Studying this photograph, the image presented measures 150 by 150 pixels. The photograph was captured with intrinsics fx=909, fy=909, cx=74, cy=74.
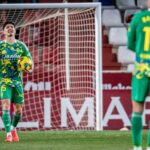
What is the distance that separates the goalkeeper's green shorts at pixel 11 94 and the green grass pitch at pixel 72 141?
57 centimetres

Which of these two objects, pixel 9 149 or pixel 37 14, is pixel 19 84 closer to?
pixel 9 149

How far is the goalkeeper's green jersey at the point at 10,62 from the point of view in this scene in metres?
12.5

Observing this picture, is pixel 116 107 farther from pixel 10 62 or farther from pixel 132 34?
pixel 132 34

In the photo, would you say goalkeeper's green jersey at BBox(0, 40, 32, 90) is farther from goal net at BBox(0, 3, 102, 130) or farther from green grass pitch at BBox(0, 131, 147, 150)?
goal net at BBox(0, 3, 102, 130)

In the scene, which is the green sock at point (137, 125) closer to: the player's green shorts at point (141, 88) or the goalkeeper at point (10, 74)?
the player's green shorts at point (141, 88)

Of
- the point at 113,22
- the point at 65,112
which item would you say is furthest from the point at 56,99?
the point at 113,22

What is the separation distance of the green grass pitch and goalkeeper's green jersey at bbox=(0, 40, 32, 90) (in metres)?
0.82

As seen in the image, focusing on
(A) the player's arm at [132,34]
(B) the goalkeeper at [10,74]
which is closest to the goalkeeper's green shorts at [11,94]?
(B) the goalkeeper at [10,74]

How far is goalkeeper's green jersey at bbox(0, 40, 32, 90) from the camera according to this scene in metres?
12.5

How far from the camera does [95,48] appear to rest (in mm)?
15516

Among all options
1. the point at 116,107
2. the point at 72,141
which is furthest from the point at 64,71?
the point at 72,141

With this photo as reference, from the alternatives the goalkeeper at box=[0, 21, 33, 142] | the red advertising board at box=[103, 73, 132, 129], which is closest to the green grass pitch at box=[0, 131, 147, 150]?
the goalkeeper at box=[0, 21, 33, 142]

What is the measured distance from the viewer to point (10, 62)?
12.5m

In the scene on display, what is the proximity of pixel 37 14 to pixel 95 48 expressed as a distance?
1.40m
